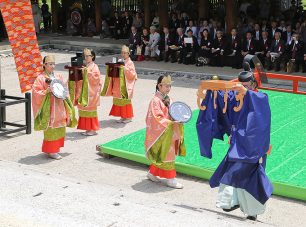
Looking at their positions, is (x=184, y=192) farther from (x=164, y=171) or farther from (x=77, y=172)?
(x=77, y=172)

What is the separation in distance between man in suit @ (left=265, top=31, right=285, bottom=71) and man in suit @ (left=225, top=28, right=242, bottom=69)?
0.77 m

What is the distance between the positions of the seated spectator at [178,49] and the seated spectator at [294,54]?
3141 millimetres

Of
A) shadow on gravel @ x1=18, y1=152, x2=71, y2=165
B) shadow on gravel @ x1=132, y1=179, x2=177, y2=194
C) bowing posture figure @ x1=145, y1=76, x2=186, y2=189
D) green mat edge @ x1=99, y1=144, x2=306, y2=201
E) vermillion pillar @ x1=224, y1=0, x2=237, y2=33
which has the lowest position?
shadow on gravel @ x1=132, y1=179, x2=177, y2=194

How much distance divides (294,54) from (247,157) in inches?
367

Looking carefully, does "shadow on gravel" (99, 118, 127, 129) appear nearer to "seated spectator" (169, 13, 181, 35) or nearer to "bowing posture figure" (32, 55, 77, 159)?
"bowing posture figure" (32, 55, 77, 159)

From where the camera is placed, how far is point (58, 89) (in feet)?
26.3

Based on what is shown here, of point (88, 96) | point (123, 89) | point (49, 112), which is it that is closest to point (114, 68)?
point (123, 89)

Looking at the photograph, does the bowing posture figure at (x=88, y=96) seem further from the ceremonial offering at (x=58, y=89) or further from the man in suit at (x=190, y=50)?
the man in suit at (x=190, y=50)

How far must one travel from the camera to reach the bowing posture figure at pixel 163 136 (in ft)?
22.3

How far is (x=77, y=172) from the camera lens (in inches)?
301

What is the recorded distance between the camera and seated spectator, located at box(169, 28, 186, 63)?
1628cm

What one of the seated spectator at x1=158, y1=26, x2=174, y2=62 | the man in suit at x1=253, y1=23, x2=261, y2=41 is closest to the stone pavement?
the man in suit at x1=253, y1=23, x2=261, y2=41

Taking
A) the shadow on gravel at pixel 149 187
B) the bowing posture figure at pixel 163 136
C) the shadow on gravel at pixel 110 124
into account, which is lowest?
the shadow on gravel at pixel 149 187

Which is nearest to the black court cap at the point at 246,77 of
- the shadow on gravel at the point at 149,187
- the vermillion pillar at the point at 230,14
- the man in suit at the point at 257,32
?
the shadow on gravel at the point at 149,187
